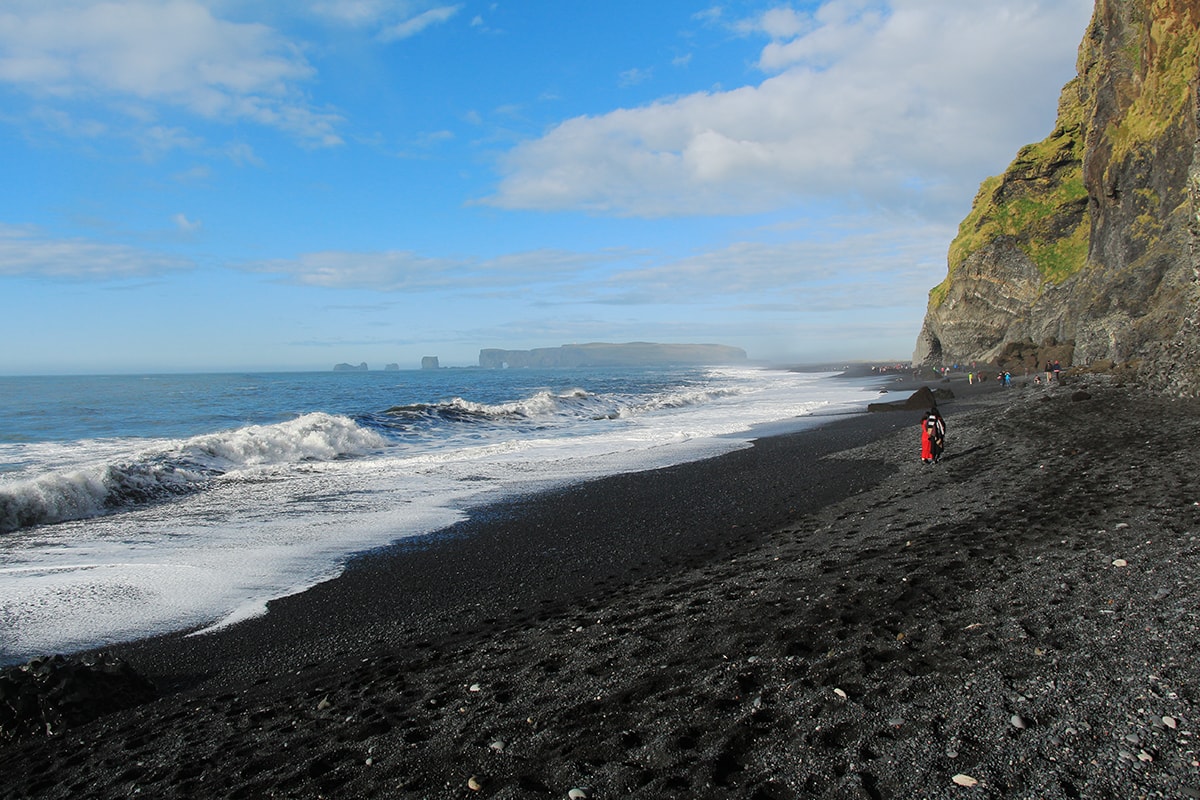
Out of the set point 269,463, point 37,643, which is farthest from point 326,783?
point 269,463

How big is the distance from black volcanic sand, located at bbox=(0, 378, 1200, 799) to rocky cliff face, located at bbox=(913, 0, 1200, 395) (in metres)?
15.3

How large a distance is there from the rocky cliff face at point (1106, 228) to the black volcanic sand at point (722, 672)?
1526 centimetres

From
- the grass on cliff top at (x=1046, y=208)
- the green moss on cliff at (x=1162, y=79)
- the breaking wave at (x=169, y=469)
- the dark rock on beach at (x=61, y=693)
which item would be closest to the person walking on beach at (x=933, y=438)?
A: the dark rock on beach at (x=61, y=693)

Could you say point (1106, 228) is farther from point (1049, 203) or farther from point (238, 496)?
point (238, 496)

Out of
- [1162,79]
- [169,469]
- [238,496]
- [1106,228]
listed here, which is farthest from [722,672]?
[1106,228]

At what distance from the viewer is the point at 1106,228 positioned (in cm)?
3666

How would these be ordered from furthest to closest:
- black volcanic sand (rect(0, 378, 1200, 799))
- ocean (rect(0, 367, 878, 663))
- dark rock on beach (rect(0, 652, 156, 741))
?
1. ocean (rect(0, 367, 878, 663))
2. dark rock on beach (rect(0, 652, 156, 741))
3. black volcanic sand (rect(0, 378, 1200, 799))

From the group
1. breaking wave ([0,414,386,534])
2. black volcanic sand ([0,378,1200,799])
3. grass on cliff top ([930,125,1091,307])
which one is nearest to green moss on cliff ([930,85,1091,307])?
grass on cliff top ([930,125,1091,307])

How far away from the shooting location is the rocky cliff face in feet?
78.2

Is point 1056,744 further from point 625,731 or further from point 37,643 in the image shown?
point 37,643

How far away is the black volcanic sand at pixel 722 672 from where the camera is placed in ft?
11.6

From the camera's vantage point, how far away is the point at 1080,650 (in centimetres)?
439

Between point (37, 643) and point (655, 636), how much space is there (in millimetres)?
6494

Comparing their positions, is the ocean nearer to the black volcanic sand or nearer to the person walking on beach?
the black volcanic sand
